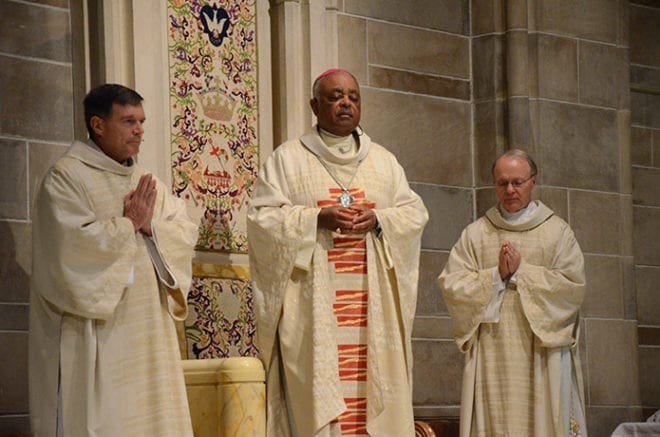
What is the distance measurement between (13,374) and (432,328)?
3.03m

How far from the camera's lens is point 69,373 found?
666cm

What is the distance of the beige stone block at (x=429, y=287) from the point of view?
386 inches

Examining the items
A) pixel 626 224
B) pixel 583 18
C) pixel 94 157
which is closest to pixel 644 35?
pixel 583 18

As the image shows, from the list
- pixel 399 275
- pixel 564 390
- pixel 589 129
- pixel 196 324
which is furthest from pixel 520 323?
pixel 589 129

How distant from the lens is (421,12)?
32.8 ft

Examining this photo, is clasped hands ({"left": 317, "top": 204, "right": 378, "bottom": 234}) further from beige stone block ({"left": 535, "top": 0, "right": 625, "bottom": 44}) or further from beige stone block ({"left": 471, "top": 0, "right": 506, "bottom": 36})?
beige stone block ({"left": 535, "top": 0, "right": 625, "bottom": 44})

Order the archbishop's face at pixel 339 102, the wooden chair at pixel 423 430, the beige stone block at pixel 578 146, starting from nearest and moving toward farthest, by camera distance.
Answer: the archbishop's face at pixel 339 102 → the wooden chair at pixel 423 430 → the beige stone block at pixel 578 146

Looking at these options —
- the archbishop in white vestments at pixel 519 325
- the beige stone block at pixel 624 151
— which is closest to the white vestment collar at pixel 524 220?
the archbishop in white vestments at pixel 519 325

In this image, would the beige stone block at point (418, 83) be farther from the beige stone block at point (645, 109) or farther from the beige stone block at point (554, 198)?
the beige stone block at point (645, 109)

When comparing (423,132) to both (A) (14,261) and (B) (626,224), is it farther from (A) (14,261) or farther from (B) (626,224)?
(A) (14,261)

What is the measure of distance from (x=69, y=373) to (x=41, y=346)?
171 millimetres

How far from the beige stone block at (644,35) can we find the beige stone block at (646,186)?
0.79 metres

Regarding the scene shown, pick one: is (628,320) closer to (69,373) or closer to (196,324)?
(196,324)

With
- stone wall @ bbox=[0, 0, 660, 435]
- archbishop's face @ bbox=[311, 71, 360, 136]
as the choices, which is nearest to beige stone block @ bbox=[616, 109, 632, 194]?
stone wall @ bbox=[0, 0, 660, 435]
